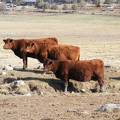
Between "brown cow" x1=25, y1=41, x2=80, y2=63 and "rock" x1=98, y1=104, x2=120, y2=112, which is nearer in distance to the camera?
"rock" x1=98, y1=104, x2=120, y2=112

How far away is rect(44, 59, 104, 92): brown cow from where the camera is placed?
1798 cm

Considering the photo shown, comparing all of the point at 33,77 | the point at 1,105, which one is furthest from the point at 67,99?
the point at 33,77

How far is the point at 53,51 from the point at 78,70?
2.79 m

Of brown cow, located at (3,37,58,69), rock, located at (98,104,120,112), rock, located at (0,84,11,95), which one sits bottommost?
rock, located at (0,84,11,95)

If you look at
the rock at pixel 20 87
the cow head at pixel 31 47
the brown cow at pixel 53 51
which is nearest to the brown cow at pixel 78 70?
the rock at pixel 20 87

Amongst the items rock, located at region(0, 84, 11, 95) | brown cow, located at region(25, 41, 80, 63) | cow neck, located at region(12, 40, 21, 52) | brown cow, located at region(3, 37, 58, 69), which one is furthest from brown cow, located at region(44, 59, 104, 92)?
cow neck, located at region(12, 40, 21, 52)

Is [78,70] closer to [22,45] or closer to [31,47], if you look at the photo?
[31,47]

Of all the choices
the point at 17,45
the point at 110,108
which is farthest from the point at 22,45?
the point at 110,108

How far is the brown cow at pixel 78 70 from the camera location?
17984 millimetres

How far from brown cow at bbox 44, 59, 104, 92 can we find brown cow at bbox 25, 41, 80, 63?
7.11 ft

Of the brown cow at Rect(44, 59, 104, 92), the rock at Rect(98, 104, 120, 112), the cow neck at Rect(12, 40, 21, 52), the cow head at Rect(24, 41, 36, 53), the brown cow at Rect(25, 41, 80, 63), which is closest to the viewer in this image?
the rock at Rect(98, 104, 120, 112)

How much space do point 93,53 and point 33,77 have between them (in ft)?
39.1

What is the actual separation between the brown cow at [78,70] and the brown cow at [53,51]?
2.17 meters

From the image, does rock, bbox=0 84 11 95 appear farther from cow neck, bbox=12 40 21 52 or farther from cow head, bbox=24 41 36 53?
cow neck, bbox=12 40 21 52
